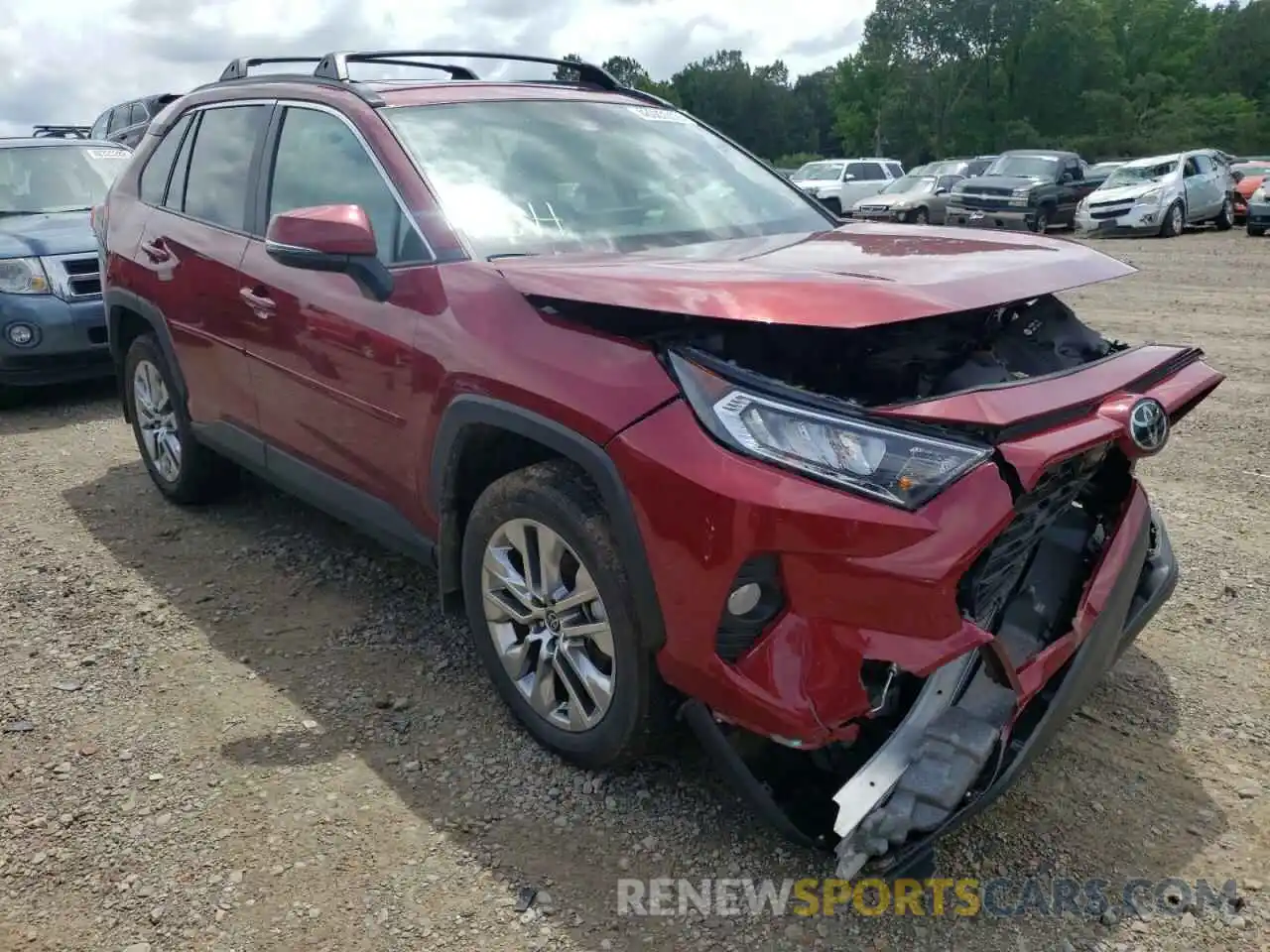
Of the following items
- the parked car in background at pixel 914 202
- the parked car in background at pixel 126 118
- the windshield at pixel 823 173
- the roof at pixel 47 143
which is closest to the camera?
the roof at pixel 47 143

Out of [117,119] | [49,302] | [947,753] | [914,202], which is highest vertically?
[117,119]

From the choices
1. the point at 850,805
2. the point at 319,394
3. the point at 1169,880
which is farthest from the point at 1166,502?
the point at 319,394

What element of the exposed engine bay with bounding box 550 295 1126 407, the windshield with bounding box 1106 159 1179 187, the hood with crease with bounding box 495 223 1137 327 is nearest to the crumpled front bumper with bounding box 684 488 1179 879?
the exposed engine bay with bounding box 550 295 1126 407

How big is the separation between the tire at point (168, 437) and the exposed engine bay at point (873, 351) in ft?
8.90

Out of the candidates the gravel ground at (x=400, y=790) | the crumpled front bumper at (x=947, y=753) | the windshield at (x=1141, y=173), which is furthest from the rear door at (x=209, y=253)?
the windshield at (x=1141, y=173)

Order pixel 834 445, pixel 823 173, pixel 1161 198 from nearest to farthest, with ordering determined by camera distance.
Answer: pixel 834 445 → pixel 1161 198 → pixel 823 173

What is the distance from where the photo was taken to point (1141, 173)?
20.7 metres

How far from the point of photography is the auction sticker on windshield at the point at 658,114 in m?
3.99

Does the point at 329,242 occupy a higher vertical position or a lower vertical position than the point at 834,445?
higher

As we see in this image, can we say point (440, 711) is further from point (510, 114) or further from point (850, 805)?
point (510, 114)

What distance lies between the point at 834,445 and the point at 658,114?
2329mm

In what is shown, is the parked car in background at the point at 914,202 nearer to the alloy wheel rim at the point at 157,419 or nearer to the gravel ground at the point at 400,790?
the alloy wheel rim at the point at 157,419

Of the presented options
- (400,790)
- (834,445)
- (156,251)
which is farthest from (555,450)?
(156,251)

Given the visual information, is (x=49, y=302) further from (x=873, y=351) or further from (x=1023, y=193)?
(x=1023, y=193)
